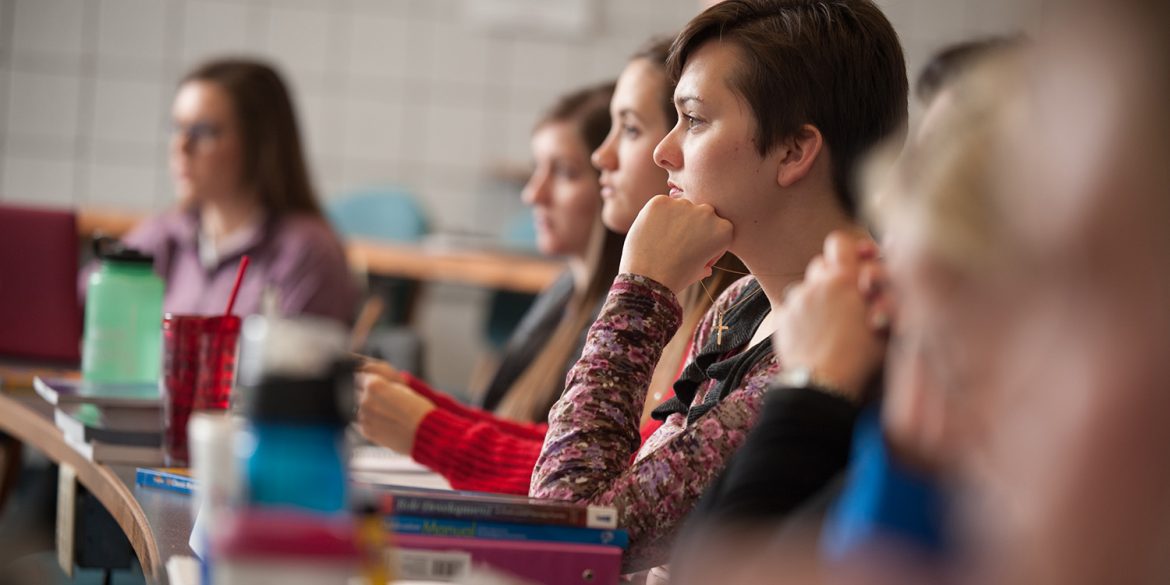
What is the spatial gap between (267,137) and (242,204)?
6.7 inches

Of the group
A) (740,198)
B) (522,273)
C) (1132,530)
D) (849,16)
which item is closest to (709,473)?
(740,198)

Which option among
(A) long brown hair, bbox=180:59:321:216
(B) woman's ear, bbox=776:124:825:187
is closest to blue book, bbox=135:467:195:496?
(B) woman's ear, bbox=776:124:825:187

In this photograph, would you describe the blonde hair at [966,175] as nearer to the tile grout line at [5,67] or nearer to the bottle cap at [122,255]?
the bottle cap at [122,255]

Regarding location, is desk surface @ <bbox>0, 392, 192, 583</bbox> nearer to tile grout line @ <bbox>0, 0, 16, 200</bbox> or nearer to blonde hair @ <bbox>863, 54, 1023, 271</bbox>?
blonde hair @ <bbox>863, 54, 1023, 271</bbox>

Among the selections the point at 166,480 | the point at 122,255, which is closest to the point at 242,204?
the point at 122,255

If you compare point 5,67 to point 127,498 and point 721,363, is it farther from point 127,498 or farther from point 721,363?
point 721,363

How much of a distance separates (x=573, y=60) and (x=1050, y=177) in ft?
17.4

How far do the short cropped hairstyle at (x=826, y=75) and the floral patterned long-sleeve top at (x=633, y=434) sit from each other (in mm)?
224

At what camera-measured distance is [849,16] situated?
1273 mm

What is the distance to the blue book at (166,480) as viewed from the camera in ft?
4.29

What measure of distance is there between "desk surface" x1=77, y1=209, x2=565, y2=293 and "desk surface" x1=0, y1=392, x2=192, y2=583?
205cm

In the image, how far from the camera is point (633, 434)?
1.16 meters

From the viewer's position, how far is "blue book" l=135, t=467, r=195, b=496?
131 cm

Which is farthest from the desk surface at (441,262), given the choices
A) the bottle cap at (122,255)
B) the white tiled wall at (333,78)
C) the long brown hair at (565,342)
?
the bottle cap at (122,255)
